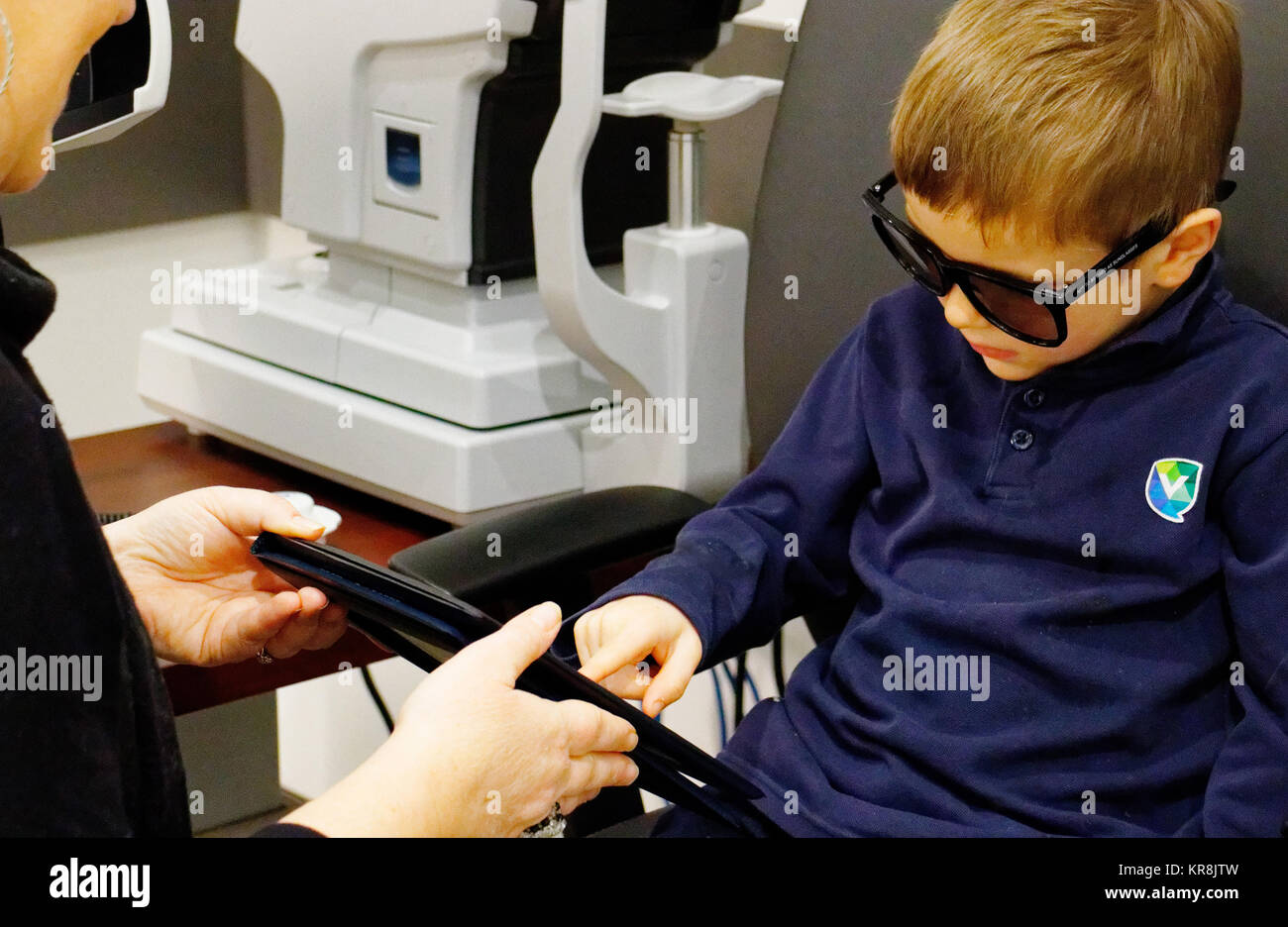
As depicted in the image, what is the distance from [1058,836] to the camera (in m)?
0.91

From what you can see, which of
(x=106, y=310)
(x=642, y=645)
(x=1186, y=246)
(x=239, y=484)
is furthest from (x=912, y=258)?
(x=106, y=310)

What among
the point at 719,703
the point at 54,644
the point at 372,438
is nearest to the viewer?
the point at 54,644

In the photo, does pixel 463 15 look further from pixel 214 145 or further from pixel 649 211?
pixel 214 145

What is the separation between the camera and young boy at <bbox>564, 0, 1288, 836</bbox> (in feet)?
2.90

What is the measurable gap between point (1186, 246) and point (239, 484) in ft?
2.80

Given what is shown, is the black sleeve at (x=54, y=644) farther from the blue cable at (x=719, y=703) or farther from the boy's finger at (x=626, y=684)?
the blue cable at (x=719, y=703)

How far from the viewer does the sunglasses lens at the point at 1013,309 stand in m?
0.90

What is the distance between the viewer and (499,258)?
133 cm

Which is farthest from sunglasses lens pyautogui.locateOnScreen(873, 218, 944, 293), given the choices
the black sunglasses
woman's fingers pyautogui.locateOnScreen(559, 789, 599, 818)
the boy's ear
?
woman's fingers pyautogui.locateOnScreen(559, 789, 599, 818)

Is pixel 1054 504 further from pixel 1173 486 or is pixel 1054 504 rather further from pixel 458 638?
pixel 458 638

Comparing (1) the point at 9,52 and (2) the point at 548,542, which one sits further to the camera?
(2) the point at 548,542

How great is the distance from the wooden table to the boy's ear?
1.86 feet

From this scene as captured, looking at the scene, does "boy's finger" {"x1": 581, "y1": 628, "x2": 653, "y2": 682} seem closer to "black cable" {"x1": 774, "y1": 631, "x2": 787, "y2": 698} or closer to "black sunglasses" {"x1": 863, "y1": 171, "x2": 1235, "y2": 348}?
"black sunglasses" {"x1": 863, "y1": 171, "x2": 1235, "y2": 348}
